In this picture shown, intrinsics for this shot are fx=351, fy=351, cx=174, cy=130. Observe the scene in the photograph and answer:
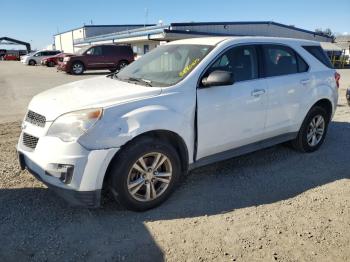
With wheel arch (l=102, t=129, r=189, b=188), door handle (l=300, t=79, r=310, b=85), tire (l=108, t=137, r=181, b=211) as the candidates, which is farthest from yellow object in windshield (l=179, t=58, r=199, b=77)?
door handle (l=300, t=79, r=310, b=85)

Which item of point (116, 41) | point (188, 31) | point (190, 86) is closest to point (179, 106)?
point (190, 86)

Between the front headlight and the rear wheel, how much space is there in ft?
66.4

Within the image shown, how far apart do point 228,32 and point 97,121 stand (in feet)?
106

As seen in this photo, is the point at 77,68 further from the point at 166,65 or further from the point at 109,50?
the point at 166,65

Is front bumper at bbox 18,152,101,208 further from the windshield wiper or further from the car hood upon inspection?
the windshield wiper

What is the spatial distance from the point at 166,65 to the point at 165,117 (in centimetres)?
101

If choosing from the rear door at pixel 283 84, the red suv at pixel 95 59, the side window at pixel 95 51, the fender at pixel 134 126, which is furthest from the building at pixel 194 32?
the fender at pixel 134 126

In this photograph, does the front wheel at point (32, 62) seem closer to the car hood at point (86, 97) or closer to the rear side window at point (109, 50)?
the rear side window at point (109, 50)

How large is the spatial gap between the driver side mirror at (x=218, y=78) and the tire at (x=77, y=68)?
20.1 metres

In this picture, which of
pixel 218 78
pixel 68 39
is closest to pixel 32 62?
pixel 68 39

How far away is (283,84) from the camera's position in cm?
478

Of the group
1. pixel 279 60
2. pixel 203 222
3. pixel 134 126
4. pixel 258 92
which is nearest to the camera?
pixel 134 126

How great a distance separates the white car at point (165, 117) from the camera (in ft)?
10.7

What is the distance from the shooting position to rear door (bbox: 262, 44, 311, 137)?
4.68 meters
